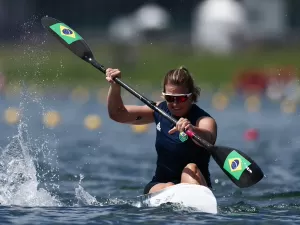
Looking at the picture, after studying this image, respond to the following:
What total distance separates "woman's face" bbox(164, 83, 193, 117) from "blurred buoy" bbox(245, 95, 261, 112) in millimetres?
14865

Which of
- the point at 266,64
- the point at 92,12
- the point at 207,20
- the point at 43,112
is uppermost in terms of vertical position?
the point at 92,12


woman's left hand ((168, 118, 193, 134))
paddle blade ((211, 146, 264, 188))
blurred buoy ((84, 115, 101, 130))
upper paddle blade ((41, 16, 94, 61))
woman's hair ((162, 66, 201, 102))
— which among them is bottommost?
paddle blade ((211, 146, 264, 188))

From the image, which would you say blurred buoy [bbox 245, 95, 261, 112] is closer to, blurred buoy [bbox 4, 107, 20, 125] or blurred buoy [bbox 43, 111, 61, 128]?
blurred buoy [bbox 43, 111, 61, 128]

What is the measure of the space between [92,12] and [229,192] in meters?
41.2

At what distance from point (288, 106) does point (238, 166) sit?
15.9 meters

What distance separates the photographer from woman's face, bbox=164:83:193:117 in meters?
8.09

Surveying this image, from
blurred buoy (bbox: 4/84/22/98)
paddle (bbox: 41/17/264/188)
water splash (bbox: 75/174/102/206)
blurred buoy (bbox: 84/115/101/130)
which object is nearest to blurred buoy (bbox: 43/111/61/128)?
blurred buoy (bbox: 84/115/101/130)

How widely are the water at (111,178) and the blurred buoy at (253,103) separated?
396 cm

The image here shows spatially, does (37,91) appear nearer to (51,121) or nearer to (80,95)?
(80,95)

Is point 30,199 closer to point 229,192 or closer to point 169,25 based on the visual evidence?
point 229,192

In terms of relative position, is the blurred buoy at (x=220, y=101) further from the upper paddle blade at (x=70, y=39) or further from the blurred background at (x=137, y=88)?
the upper paddle blade at (x=70, y=39)

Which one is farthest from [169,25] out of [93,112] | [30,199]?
[30,199]

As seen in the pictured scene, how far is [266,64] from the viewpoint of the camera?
1391 inches

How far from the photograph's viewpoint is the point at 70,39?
30.9 feet
